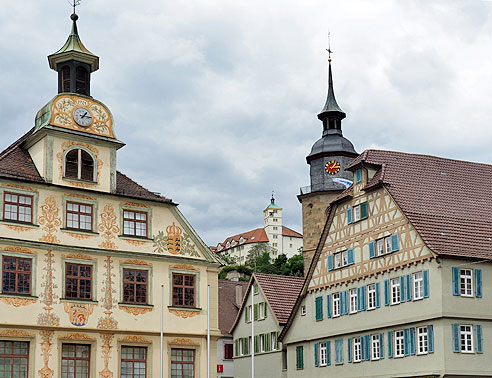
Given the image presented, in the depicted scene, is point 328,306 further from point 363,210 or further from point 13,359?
point 13,359

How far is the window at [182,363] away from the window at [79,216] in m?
6.10

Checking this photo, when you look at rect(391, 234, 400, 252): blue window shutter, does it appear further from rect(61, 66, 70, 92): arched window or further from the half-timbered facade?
rect(61, 66, 70, 92): arched window

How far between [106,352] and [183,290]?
169 inches

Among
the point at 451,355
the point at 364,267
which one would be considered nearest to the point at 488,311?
the point at 451,355

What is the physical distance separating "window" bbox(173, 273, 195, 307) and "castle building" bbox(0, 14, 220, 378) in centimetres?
5

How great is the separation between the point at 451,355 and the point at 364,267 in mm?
6956

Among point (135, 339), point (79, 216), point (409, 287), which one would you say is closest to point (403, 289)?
point (409, 287)

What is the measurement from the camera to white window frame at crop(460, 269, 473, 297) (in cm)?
3591

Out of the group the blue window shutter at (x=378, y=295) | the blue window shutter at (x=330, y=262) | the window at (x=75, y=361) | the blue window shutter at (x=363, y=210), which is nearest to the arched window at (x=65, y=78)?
the window at (x=75, y=361)

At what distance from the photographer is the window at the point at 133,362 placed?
34.4 m

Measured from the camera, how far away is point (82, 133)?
35.3 meters

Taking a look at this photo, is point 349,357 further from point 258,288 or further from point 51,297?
point 51,297

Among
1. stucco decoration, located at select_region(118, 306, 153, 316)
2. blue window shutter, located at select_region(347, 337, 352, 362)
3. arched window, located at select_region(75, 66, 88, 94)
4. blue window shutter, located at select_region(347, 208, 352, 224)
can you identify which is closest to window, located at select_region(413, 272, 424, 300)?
blue window shutter, located at select_region(347, 337, 352, 362)

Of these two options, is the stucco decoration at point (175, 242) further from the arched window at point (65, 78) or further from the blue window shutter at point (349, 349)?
the blue window shutter at point (349, 349)
